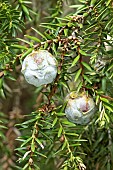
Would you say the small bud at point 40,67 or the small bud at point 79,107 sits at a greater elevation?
the small bud at point 40,67

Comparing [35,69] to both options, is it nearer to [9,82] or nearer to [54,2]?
[54,2]

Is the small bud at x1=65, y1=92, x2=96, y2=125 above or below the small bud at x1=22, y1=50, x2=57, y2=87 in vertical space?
below

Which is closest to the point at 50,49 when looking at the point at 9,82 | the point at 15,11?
the point at 15,11
